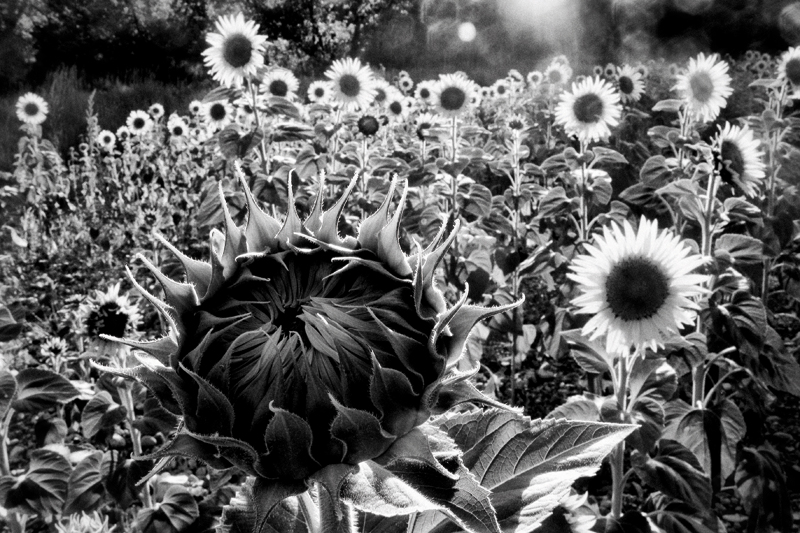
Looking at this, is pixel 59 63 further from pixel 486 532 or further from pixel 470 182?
pixel 486 532

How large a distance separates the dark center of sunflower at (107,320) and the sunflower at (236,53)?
1.26 metres

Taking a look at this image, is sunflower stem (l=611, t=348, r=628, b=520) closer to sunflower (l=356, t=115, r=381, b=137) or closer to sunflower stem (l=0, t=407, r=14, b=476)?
sunflower stem (l=0, t=407, r=14, b=476)

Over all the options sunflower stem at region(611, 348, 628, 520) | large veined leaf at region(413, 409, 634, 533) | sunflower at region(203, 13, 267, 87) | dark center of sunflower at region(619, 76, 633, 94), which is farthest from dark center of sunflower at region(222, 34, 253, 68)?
dark center of sunflower at region(619, 76, 633, 94)

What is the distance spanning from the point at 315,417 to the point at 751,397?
6.30 ft

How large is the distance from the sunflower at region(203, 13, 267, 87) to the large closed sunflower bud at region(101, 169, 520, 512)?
2.38 metres

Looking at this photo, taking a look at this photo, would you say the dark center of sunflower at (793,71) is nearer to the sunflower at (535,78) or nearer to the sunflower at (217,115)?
the sunflower at (217,115)

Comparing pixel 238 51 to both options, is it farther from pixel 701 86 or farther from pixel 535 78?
pixel 535 78

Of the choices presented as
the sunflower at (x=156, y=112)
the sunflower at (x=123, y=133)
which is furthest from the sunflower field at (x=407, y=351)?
the sunflower at (x=156, y=112)

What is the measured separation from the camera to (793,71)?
9.77 feet

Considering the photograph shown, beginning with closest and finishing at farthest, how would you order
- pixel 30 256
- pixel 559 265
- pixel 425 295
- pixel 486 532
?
pixel 486 532, pixel 425 295, pixel 559 265, pixel 30 256

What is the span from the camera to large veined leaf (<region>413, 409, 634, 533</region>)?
68 cm

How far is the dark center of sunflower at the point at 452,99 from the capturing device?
3336 mm

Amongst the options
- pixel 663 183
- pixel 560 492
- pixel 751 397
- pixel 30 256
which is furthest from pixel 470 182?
pixel 30 256

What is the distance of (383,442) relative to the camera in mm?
545
